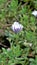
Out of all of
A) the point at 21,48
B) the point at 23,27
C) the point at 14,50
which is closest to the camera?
the point at 14,50

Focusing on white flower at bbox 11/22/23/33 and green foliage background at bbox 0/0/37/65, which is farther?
white flower at bbox 11/22/23/33

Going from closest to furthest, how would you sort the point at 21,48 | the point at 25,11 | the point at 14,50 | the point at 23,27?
1. the point at 14,50
2. the point at 21,48
3. the point at 23,27
4. the point at 25,11

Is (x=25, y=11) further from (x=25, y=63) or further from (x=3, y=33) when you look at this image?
(x=25, y=63)

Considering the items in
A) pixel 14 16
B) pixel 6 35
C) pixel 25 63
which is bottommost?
pixel 25 63

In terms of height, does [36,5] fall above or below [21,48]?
above

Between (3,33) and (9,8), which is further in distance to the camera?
(9,8)

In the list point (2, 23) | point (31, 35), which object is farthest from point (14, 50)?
point (2, 23)

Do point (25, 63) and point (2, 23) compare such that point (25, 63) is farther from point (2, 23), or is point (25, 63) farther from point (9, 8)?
point (9, 8)

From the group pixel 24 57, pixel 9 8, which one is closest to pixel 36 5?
pixel 9 8

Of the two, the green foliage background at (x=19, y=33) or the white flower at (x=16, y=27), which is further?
the white flower at (x=16, y=27)
